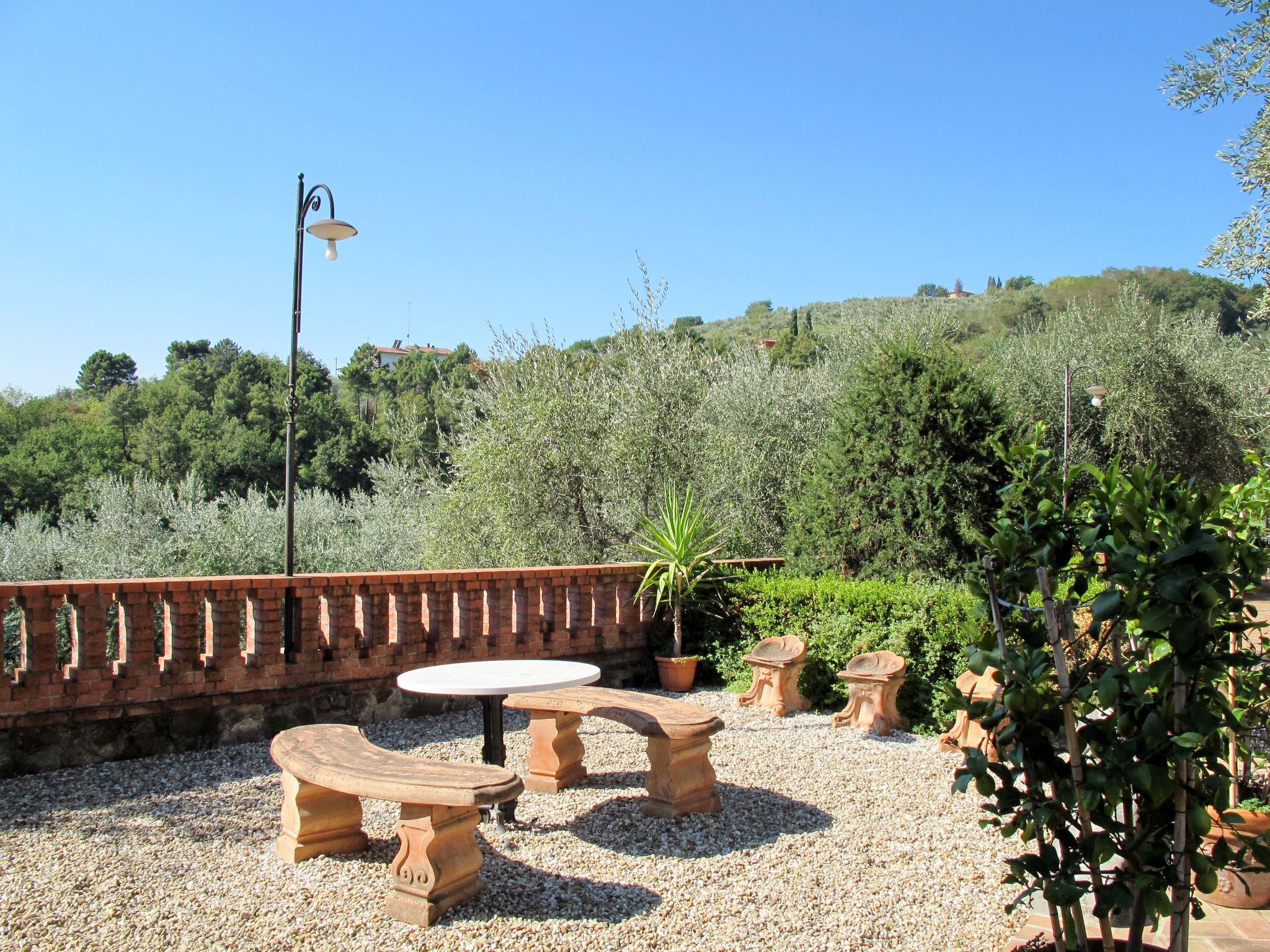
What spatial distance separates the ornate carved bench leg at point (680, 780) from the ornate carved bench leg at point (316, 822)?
150cm

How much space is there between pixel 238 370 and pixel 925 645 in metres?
51.7

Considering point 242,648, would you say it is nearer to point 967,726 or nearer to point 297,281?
point 297,281

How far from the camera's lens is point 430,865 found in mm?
3467

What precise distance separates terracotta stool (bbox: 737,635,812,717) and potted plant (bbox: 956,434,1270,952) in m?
4.93

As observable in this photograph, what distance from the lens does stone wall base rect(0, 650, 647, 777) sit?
17.6 feet

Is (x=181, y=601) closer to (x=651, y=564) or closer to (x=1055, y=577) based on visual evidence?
(x=651, y=564)

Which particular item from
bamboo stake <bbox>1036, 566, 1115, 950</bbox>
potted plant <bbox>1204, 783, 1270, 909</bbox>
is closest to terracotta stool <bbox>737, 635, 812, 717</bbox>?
potted plant <bbox>1204, 783, 1270, 909</bbox>

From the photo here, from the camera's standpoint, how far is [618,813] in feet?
15.5

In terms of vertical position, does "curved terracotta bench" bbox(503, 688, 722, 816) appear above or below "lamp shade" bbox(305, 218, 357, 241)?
below

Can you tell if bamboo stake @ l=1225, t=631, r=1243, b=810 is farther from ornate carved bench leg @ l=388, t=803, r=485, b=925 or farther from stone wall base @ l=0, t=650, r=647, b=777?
stone wall base @ l=0, t=650, r=647, b=777

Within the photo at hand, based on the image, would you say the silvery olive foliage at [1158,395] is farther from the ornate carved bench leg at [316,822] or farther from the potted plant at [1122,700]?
the potted plant at [1122,700]

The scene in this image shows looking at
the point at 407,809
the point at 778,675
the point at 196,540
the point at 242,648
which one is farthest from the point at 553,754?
the point at 196,540

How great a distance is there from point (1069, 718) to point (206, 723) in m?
5.64

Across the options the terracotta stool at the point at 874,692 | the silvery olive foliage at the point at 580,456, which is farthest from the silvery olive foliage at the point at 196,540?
the terracotta stool at the point at 874,692
